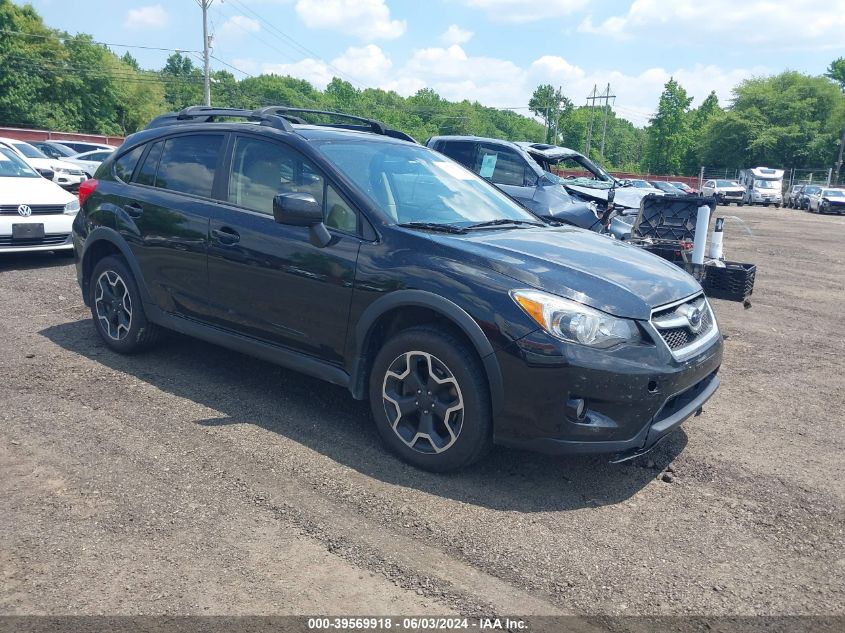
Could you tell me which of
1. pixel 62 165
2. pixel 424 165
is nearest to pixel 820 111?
pixel 62 165

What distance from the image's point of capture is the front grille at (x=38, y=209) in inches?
352

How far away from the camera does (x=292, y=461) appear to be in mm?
3955

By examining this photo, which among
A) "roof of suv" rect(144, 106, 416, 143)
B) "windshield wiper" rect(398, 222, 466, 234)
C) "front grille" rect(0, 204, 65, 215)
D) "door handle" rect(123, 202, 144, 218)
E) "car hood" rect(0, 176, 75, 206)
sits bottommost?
"front grille" rect(0, 204, 65, 215)

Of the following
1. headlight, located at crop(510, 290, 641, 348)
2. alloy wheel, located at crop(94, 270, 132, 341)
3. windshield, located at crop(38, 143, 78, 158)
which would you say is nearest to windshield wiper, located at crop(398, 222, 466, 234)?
headlight, located at crop(510, 290, 641, 348)

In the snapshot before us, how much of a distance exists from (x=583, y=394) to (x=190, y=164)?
3308 millimetres

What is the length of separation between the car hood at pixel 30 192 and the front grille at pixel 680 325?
8354 mm

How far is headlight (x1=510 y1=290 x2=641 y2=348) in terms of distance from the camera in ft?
11.4

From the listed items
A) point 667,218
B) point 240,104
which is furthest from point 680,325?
point 240,104

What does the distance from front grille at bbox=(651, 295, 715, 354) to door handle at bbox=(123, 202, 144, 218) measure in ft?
12.2

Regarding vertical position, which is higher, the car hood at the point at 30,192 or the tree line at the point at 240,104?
the tree line at the point at 240,104

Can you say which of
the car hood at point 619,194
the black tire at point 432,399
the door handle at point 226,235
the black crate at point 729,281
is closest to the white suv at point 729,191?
the car hood at point 619,194

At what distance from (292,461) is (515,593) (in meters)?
1.58

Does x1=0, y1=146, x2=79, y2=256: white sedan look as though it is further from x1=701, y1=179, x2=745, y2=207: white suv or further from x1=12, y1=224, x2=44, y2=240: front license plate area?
x1=701, y1=179, x2=745, y2=207: white suv

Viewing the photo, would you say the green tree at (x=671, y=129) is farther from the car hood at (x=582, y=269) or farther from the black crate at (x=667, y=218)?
the car hood at (x=582, y=269)
